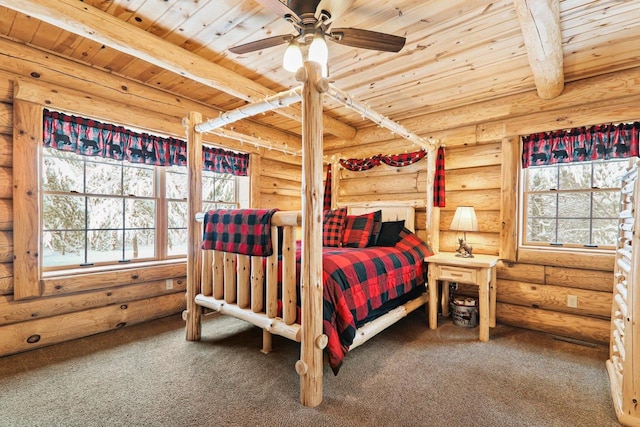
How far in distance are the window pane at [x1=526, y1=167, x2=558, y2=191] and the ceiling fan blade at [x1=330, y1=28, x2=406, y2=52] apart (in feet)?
7.31

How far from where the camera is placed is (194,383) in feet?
6.28

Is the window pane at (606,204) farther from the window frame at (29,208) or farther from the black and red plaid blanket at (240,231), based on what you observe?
the window frame at (29,208)

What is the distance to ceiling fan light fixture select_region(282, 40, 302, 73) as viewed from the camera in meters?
1.72

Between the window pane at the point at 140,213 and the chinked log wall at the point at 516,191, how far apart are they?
307cm

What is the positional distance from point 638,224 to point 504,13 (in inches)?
57.3

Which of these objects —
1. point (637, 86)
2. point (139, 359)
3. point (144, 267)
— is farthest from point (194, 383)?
point (637, 86)

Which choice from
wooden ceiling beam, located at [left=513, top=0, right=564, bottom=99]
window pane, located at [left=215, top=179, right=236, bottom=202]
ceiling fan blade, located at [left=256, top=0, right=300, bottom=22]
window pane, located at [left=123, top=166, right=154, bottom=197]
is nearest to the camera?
ceiling fan blade, located at [left=256, top=0, right=300, bottom=22]

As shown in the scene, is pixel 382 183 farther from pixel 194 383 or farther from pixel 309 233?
pixel 194 383

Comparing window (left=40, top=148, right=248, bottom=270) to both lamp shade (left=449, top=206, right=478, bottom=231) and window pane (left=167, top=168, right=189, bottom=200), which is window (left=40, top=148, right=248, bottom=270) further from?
lamp shade (left=449, top=206, right=478, bottom=231)

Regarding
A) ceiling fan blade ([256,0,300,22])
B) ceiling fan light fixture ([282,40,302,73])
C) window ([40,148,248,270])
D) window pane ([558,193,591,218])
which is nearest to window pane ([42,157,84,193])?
window ([40,148,248,270])

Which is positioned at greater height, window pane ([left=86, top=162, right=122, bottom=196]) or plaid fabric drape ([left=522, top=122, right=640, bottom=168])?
plaid fabric drape ([left=522, top=122, right=640, bottom=168])

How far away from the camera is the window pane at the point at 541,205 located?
9.66 ft

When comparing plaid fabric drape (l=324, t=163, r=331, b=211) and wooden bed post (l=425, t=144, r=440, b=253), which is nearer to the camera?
wooden bed post (l=425, t=144, r=440, b=253)

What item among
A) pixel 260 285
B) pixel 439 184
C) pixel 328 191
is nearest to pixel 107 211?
pixel 260 285
